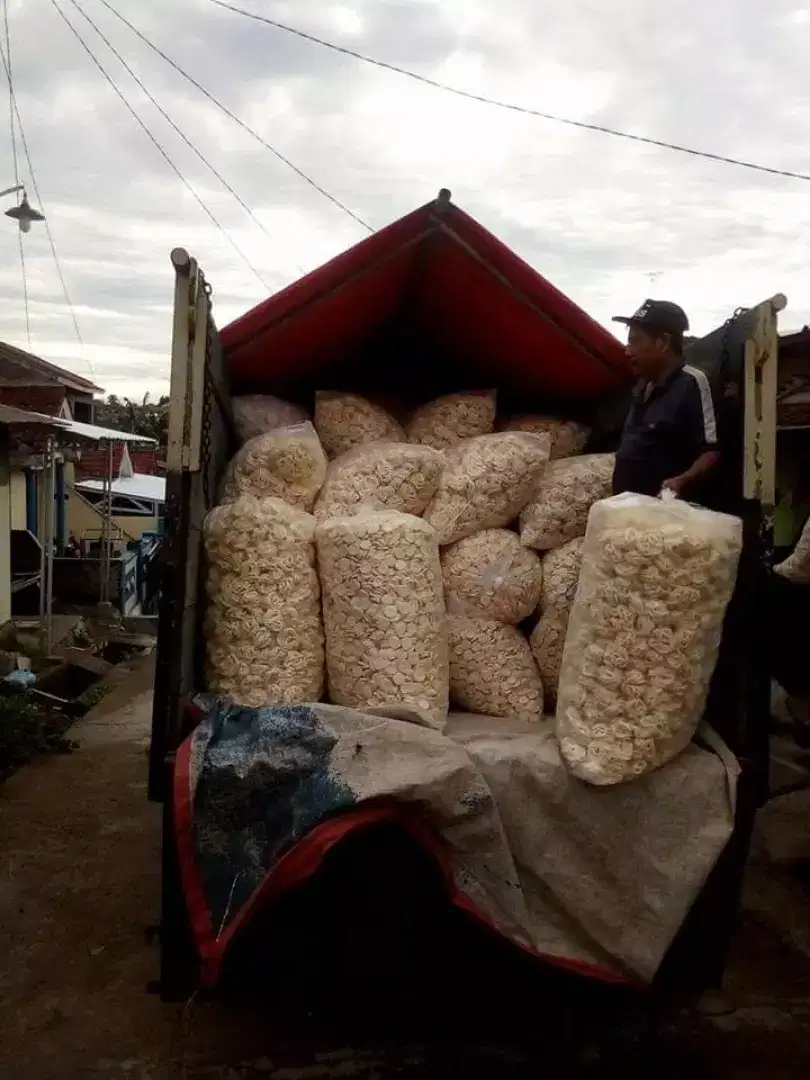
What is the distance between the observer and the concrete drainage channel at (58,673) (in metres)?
5.23

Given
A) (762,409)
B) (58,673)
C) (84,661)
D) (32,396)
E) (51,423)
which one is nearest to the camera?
(762,409)

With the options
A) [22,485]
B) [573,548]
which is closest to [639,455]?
[573,548]

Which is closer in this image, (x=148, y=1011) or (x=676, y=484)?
(x=676, y=484)

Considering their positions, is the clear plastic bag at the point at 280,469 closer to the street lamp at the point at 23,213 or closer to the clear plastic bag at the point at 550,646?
the clear plastic bag at the point at 550,646

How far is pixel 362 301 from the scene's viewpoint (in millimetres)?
2793

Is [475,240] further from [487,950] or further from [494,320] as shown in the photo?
[487,950]

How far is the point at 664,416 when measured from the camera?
2.42 metres

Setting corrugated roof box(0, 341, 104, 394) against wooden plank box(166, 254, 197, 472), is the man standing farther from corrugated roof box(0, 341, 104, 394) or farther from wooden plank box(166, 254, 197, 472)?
corrugated roof box(0, 341, 104, 394)

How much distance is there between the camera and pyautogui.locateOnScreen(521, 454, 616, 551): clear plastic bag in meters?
2.59

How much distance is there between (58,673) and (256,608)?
19.2ft

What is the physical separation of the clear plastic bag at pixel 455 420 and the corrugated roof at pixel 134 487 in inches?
481

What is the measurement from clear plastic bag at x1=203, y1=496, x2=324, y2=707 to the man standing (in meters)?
0.94

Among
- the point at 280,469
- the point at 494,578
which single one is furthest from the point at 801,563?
the point at 280,469

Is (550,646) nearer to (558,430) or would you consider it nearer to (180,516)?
(558,430)
